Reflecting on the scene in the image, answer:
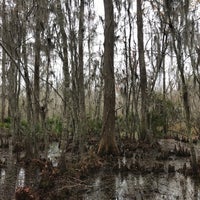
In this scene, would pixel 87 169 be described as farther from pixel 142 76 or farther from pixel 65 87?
pixel 142 76

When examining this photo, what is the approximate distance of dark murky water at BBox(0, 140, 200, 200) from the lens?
4.35 meters

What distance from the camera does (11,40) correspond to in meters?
6.96

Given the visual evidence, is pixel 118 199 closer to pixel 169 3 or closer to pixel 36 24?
pixel 169 3

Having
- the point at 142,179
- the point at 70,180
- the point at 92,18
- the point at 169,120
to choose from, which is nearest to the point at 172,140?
the point at 169,120

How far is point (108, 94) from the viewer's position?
7879mm

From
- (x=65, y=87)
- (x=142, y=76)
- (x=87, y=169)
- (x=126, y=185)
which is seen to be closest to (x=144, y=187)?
(x=126, y=185)

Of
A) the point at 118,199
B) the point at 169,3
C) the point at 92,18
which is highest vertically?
the point at 92,18

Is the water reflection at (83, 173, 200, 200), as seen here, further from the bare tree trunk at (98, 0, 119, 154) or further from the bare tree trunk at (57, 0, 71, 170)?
the bare tree trunk at (98, 0, 119, 154)

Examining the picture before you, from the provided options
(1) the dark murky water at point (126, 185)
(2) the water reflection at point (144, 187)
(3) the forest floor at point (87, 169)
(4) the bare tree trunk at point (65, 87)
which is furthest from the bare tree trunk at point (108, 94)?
(4) the bare tree trunk at point (65, 87)

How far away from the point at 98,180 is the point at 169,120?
7.66 metres

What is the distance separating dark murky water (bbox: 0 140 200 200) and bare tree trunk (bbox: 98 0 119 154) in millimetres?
1751

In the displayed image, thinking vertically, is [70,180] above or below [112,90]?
below

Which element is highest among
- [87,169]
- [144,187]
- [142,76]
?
[142,76]

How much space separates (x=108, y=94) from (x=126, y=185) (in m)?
3.34
